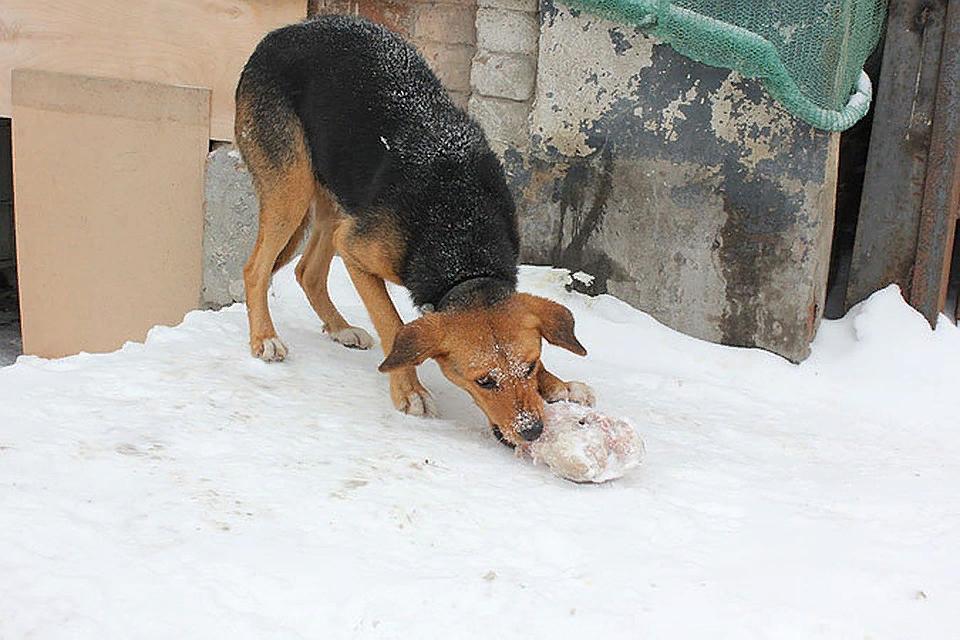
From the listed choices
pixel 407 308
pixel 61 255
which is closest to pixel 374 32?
pixel 407 308

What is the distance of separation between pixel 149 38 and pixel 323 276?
230 cm

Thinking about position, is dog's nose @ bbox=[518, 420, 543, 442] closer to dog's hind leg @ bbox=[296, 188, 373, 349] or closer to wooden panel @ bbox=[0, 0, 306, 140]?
dog's hind leg @ bbox=[296, 188, 373, 349]

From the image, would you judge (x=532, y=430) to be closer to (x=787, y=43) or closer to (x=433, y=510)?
(x=433, y=510)

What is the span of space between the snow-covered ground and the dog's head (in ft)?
0.57

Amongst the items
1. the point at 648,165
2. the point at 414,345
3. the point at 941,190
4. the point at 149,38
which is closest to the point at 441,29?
the point at 648,165

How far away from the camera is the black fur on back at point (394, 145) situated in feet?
11.3

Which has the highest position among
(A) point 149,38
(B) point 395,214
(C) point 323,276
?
(A) point 149,38

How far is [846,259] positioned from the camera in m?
5.09

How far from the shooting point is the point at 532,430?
9.87 ft

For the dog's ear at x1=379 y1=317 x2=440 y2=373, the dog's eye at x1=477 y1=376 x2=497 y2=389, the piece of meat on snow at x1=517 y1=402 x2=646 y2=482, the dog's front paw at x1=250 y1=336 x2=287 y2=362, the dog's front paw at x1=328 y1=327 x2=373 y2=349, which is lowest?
the dog's front paw at x1=328 y1=327 x2=373 y2=349

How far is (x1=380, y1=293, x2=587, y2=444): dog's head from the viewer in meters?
3.07

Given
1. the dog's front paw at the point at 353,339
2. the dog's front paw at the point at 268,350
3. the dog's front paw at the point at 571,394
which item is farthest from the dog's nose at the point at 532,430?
the dog's front paw at the point at 353,339

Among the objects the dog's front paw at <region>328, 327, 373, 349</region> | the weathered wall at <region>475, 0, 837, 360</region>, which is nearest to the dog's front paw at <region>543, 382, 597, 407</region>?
the dog's front paw at <region>328, 327, 373, 349</region>

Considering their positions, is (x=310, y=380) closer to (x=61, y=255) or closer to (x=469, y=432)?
(x=469, y=432)
